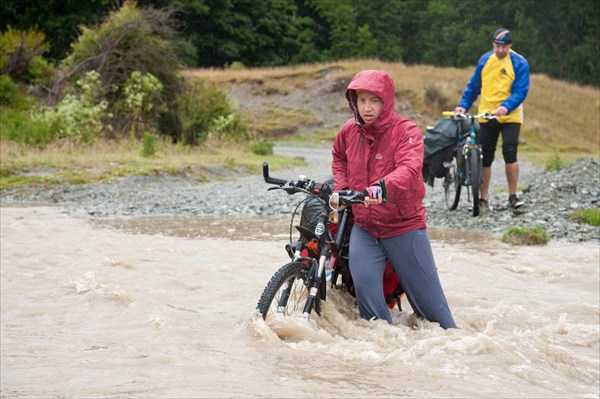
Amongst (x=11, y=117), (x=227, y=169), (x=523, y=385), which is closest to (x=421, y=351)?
(x=523, y=385)

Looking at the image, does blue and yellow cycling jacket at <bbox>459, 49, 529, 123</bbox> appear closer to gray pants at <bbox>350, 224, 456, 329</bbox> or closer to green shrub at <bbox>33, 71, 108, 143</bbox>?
gray pants at <bbox>350, 224, 456, 329</bbox>

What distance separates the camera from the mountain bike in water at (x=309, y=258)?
4.87 meters

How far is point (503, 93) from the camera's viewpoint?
1073cm

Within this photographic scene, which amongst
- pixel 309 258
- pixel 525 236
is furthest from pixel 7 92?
pixel 309 258

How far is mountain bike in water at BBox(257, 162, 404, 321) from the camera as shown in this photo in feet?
16.0

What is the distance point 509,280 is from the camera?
26.3 feet

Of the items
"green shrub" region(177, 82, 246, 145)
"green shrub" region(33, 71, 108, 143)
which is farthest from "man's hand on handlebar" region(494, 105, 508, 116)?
"green shrub" region(177, 82, 246, 145)

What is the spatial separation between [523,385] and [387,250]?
117cm

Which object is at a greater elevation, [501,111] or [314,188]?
[501,111]

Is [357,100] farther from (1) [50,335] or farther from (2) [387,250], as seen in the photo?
(1) [50,335]

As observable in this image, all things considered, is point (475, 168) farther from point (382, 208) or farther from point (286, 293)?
point (286, 293)

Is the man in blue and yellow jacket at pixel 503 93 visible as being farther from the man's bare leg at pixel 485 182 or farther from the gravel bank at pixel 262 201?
the gravel bank at pixel 262 201

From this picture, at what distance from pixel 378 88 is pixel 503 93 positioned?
624 centimetres

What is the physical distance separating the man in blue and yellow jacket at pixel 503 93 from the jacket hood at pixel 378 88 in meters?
5.75
